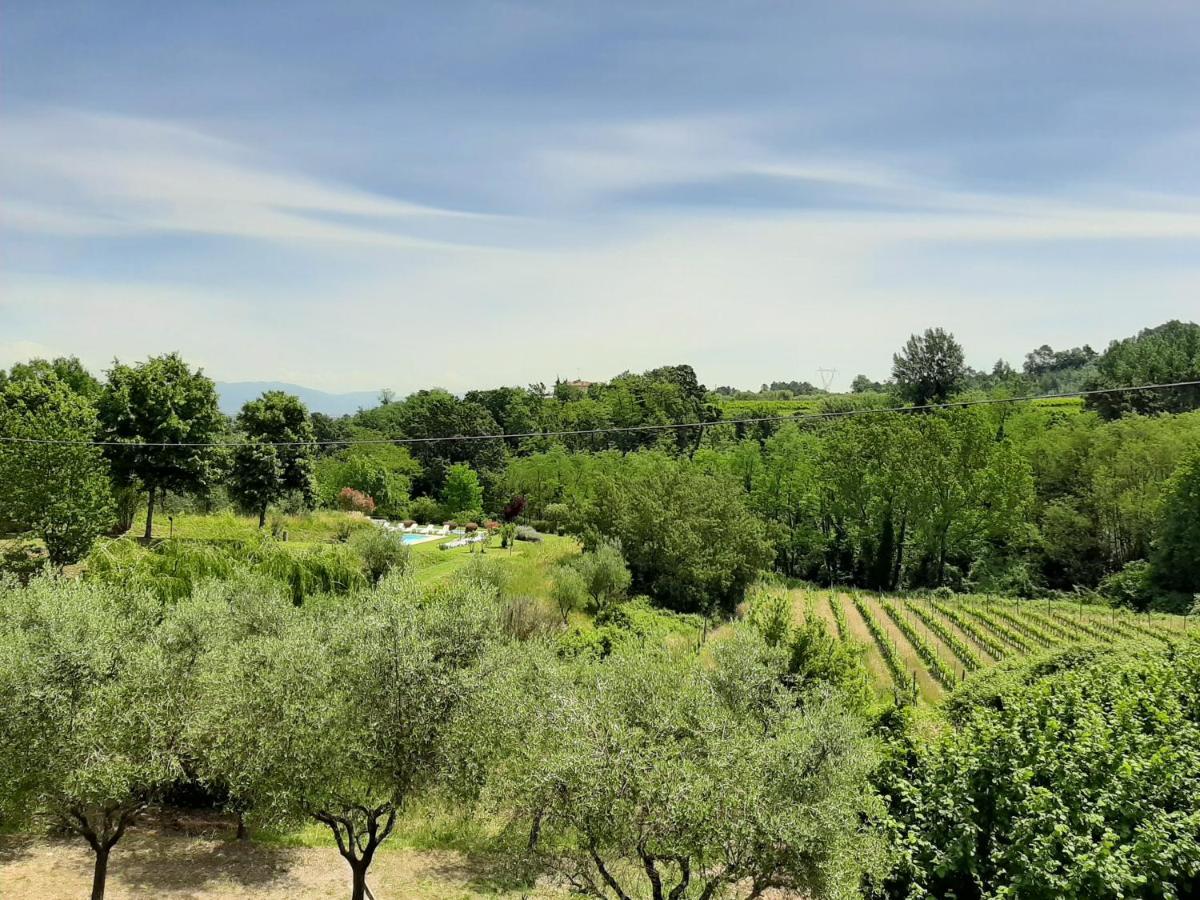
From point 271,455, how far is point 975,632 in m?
39.8

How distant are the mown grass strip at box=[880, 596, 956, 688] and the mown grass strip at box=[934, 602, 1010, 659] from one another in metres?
2.42

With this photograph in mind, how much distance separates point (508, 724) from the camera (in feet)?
44.6

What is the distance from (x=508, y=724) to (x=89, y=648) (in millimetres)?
7799

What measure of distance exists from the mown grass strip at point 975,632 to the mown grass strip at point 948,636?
590 mm

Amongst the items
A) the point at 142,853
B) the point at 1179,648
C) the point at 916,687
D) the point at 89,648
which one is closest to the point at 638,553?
the point at 916,687

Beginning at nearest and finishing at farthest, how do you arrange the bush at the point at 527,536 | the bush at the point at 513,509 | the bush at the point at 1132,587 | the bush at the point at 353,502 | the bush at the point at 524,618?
the bush at the point at 524,618 < the bush at the point at 1132,587 < the bush at the point at 527,536 < the bush at the point at 353,502 < the bush at the point at 513,509

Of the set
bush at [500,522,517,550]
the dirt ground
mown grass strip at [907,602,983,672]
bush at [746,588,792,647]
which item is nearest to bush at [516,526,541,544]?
bush at [500,522,517,550]

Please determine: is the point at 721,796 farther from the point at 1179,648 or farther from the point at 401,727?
the point at 1179,648

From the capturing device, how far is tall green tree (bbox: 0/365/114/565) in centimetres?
2762

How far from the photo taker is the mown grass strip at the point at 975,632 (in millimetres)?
36969

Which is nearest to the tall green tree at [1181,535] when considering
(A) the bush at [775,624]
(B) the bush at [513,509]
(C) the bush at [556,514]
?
(A) the bush at [775,624]

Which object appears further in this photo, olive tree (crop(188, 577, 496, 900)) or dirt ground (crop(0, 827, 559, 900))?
dirt ground (crop(0, 827, 559, 900))

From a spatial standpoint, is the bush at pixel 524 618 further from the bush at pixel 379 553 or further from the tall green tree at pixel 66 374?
the tall green tree at pixel 66 374

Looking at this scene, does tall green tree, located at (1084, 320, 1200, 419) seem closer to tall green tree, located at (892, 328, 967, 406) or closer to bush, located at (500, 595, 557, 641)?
tall green tree, located at (892, 328, 967, 406)
